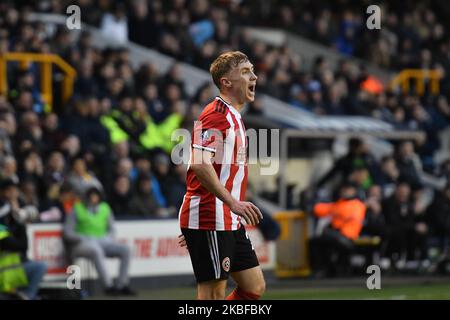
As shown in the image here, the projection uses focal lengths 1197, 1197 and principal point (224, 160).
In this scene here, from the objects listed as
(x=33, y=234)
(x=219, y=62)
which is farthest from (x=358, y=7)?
(x=219, y=62)

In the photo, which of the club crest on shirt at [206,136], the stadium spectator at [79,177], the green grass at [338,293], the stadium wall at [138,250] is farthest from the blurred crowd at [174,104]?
the club crest on shirt at [206,136]

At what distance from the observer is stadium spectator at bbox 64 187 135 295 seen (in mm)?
14211

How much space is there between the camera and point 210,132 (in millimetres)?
7984

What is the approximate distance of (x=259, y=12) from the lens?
25.6m

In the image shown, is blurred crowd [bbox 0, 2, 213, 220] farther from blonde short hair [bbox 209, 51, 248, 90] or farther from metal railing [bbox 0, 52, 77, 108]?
blonde short hair [bbox 209, 51, 248, 90]

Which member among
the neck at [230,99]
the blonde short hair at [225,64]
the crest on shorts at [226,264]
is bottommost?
the crest on shorts at [226,264]

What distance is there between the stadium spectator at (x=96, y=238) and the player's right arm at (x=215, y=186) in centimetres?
649

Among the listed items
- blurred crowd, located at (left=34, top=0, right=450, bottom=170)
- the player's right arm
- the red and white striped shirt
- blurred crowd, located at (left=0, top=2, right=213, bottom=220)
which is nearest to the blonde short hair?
the red and white striped shirt

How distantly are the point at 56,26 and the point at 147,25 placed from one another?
2.52 meters

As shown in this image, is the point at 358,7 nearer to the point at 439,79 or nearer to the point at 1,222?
the point at 439,79

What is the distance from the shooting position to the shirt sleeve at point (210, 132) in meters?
7.96

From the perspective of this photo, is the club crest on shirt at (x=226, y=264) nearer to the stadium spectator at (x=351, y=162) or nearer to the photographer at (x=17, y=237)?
the photographer at (x=17, y=237)
